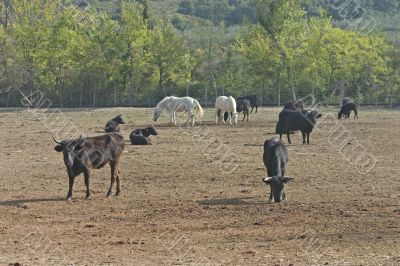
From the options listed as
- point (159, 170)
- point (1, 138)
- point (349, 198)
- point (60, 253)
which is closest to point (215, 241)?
point (60, 253)

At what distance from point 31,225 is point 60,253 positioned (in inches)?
90.5

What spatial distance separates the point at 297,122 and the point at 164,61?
32493 mm

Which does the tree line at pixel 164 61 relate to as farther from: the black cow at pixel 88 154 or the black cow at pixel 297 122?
the black cow at pixel 88 154

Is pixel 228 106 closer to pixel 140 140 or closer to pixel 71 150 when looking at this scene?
pixel 140 140

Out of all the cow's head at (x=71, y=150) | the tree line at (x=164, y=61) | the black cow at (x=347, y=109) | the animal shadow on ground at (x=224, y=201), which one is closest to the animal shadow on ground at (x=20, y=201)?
the cow's head at (x=71, y=150)

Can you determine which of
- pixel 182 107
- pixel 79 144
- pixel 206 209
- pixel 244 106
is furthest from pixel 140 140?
pixel 244 106

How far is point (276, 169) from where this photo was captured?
15086 mm

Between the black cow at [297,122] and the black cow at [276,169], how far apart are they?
10.0 metres

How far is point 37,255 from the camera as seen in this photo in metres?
10.5

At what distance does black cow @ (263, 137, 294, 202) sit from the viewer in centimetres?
1449

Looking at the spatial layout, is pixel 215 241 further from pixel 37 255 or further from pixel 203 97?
pixel 203 97

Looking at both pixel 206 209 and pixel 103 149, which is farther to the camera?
pixel 103 149

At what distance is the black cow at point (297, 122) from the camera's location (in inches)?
1024

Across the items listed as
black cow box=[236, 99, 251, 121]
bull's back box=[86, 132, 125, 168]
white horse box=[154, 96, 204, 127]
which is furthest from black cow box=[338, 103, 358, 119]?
bull's back box=[86, 132, 125, 168]
